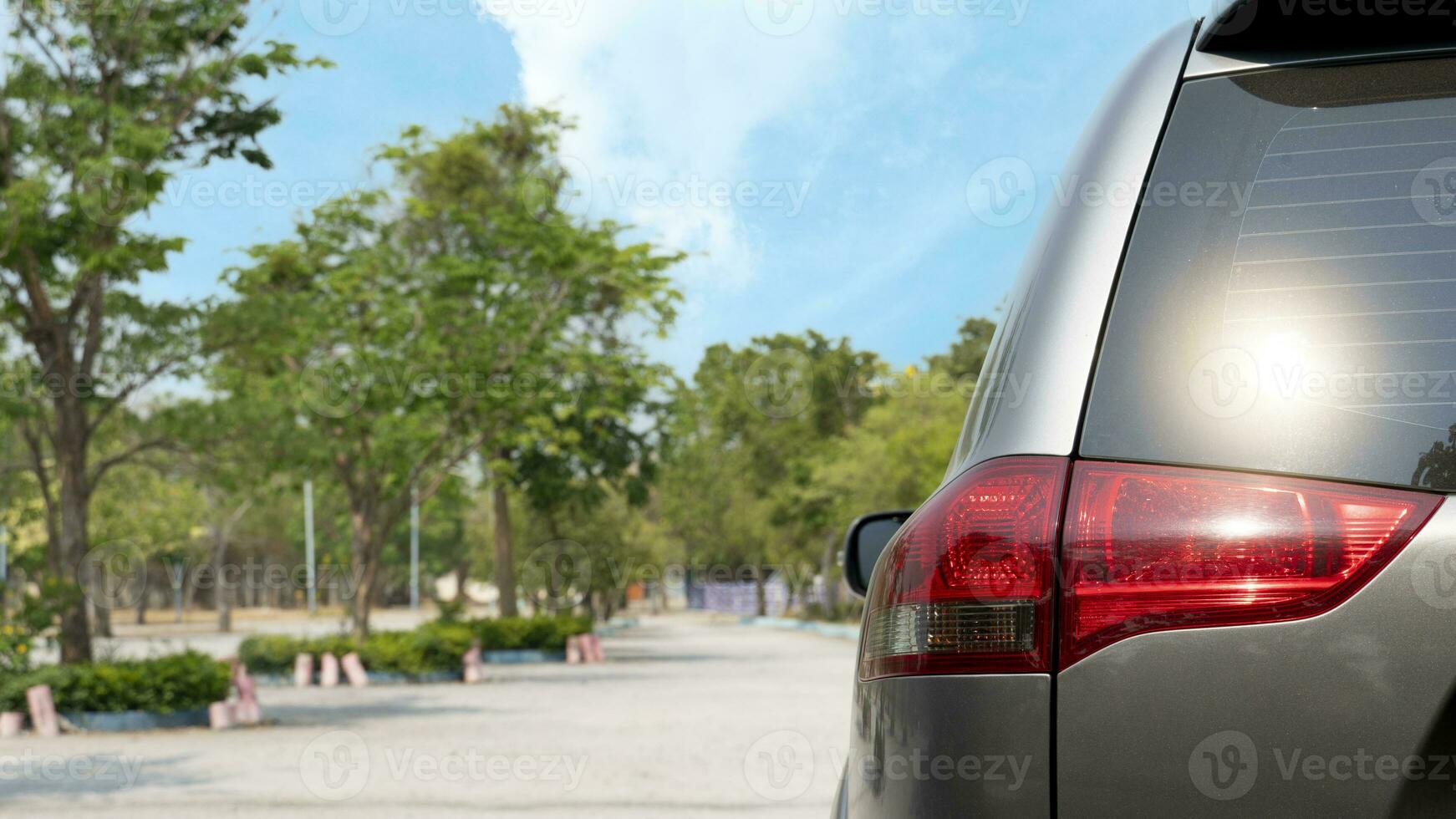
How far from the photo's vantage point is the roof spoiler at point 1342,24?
1.77 meters

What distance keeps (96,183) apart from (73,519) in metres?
3.61

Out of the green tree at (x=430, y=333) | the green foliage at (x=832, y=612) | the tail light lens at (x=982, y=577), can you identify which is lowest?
the green foliage at (x=832, y=612)

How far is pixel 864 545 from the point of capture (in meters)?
2.75

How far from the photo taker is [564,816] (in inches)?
344

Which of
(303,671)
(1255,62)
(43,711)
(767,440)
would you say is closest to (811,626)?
(767,440)

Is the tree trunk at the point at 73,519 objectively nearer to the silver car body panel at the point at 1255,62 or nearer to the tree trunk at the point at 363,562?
the tree trunk at the point at 363,562

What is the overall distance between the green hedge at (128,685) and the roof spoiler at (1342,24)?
50.9ft

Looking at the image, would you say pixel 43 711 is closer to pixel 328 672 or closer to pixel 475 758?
pixel 475 758

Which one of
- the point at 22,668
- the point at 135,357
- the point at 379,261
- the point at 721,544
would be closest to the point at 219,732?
the point at 22,668

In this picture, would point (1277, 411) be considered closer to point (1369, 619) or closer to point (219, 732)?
point (1369, 619)

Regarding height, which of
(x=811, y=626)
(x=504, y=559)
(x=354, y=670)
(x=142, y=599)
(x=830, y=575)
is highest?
(x=504, y=559)

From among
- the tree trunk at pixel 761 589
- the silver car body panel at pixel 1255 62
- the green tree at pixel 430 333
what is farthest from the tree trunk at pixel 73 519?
the tree trunk at pixel 761 589

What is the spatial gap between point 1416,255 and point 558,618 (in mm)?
30797

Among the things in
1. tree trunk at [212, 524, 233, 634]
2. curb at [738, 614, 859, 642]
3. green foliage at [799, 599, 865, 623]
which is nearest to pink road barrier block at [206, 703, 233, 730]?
curb at [738, 614, 859, 642]
